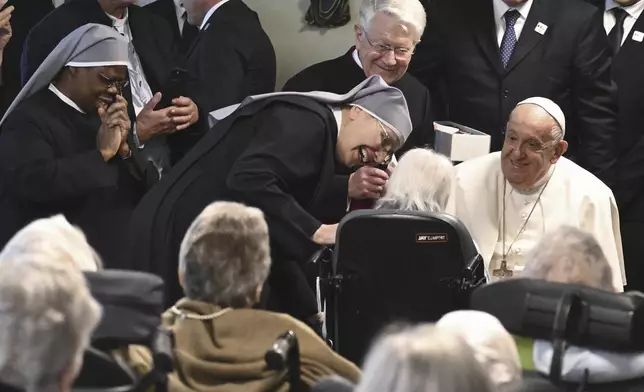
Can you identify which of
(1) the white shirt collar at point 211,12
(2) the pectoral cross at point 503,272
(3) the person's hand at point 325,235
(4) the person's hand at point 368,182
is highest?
(1) the white shirt collar at point 211,12

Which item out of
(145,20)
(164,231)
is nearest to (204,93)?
(145,20)

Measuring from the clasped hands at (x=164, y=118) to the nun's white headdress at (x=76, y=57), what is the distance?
1.95 ft

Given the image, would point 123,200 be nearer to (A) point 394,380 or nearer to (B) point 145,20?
(B) point 145,20

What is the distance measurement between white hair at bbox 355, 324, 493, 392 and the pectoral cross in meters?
2.25

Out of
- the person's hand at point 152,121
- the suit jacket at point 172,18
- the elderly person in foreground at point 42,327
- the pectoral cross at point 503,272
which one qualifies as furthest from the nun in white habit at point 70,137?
the elderly person in foreground at point 42,327

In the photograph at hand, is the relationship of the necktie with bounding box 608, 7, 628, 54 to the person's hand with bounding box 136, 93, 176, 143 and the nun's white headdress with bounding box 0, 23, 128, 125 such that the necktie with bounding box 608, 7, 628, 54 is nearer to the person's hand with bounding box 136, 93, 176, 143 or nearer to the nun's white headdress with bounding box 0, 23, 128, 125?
the person's hand with bounding box 136, 93, 176, 143

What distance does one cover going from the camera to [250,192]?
11.8ft

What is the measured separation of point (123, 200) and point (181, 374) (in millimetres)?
1780

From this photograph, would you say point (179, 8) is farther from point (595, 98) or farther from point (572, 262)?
point (572, 262)

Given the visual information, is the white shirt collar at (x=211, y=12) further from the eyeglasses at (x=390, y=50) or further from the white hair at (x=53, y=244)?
the white hair at (x=53, y=244)

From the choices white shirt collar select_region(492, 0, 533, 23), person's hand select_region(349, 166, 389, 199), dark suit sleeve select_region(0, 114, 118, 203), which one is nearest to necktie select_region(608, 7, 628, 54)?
white shirt collar select_region(492, 0, 533, 23)

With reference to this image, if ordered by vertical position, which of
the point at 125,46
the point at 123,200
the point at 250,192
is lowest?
the point at 123,200

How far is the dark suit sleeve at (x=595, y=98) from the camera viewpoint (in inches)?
191

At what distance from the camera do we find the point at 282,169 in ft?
11.8
